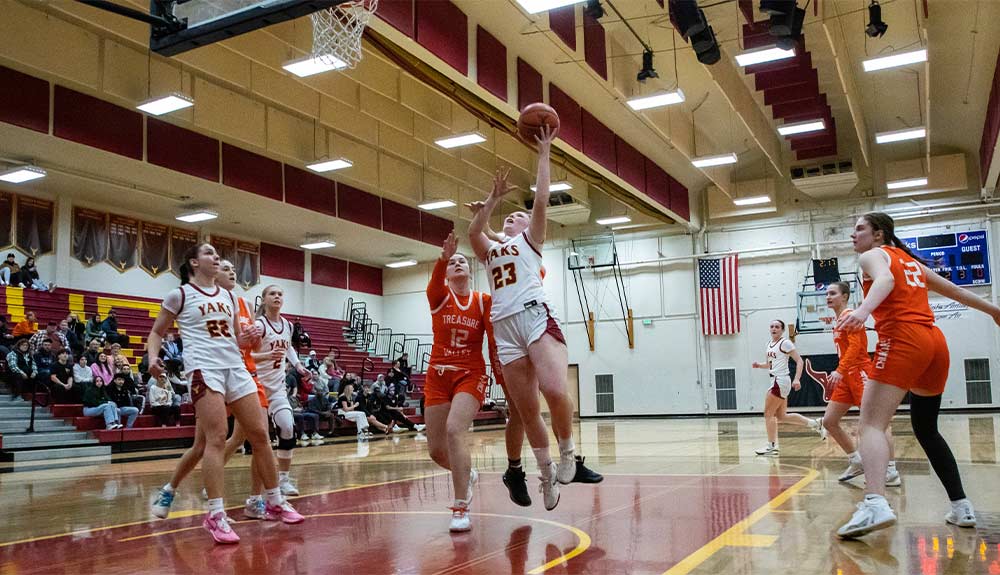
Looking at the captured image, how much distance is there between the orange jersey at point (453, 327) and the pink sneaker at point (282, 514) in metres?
1.43

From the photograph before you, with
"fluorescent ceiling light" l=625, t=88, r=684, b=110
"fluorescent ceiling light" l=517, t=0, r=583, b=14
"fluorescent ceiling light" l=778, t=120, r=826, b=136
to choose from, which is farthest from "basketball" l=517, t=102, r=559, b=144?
"fluorescent ceiling light" l=778, t=120, r=826, b=136

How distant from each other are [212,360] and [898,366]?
13.5 ft

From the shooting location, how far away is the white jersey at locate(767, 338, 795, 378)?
11.0 meters

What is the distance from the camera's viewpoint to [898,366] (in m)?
4.48

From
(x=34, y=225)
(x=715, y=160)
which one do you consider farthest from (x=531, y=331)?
(x=34, y=225)

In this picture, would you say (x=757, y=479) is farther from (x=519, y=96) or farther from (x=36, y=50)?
(x=36, y=50)

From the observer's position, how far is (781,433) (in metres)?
15.5

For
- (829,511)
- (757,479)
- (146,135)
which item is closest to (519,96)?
(146,135)

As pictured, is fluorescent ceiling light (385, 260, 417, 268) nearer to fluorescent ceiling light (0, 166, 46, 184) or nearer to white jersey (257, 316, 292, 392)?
fluorescent ceiling light (0, 166, 46, 184)

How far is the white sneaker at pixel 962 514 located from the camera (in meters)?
4.62

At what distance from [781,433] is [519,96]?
8.21 metres

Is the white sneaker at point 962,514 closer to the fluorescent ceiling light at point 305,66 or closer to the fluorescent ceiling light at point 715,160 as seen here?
the fluorescent ceiling light at point 305,66

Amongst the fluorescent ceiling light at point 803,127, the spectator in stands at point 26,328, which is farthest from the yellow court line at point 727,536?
the spectator in stands at point 26,328

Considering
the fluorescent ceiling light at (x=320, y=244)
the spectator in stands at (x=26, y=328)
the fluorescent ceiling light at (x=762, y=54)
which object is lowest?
the spectator in stands at (x=26, y=328)
